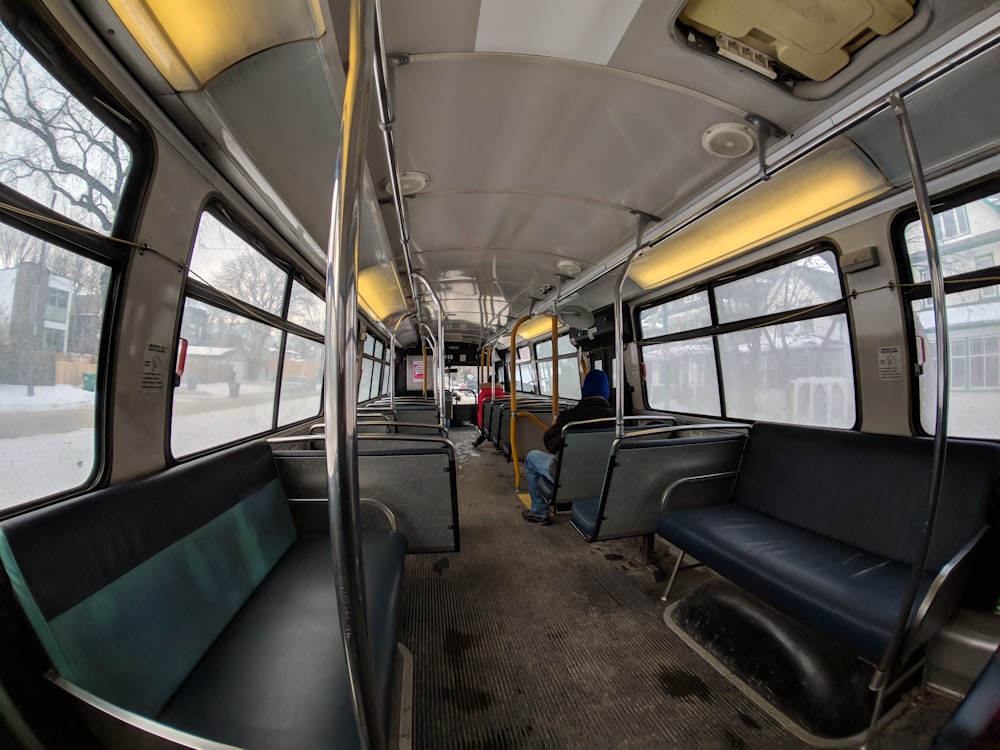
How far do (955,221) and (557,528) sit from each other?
11.2 ft

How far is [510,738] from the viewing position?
143 cm

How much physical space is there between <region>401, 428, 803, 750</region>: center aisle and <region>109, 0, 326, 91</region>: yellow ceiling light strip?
2605mm

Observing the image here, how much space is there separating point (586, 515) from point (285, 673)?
2.01m

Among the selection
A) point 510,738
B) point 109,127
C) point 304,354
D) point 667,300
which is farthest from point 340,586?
point 667,300

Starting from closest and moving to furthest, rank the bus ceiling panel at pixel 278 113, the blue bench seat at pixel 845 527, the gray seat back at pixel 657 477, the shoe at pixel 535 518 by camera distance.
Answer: the bus ceiling panel at pixel 278 113
the blue bench seat at pixel 845 527
the gray seat back at pixel 657 477
the shoe at pixel 535 518

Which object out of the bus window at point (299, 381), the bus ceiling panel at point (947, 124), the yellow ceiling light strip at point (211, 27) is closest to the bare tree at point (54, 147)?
the yellow ceiling light strip at point (211, 27)

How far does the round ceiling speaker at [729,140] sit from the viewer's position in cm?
170

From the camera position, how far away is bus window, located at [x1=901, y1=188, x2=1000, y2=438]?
1789 mm

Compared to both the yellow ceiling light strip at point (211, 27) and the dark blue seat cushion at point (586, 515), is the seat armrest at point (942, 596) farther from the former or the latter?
the yellow ceiling light strip at point (211, 27)

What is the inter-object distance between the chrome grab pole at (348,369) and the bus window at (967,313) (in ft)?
9.37

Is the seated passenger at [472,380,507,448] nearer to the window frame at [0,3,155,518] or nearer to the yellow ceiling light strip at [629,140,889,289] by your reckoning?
the yellow ceiling light strip at [629,140,889,289]

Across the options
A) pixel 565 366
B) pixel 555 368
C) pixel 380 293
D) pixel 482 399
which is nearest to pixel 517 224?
pixel 555 368

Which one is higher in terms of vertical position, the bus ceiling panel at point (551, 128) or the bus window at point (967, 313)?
the bus ceiling panel at point (551, 128)

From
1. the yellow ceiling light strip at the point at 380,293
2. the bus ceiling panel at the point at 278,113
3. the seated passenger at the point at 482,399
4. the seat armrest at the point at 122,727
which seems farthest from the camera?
the seated passenger at the point at 482,399
